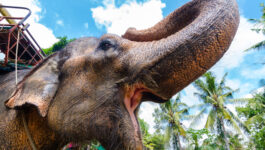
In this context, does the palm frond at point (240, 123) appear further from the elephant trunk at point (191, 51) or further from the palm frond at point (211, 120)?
the elephant trunk at point (191, 51)

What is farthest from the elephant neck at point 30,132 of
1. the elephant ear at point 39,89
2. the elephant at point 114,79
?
the elephant ear at point 39,89

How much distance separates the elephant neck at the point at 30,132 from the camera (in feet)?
4.82

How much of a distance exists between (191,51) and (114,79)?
1.65 feet

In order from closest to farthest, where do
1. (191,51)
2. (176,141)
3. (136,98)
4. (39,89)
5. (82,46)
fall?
(191,51)
(136,98)
(39,89)
(82,46)
(176,141)

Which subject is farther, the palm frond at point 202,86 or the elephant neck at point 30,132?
the palm frond at point 202,86

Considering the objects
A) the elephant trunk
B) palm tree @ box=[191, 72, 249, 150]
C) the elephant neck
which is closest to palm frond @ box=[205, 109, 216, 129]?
palm tree @ box=[191, 72, 249, 150]

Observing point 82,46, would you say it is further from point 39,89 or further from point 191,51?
point 191,51

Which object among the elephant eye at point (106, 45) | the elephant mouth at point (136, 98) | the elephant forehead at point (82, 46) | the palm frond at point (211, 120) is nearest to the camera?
the elephant mouth at point (136, 98)

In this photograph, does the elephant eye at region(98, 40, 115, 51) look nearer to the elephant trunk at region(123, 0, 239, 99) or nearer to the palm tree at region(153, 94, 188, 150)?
the elephant trunk at region(123, 0, 239, 99)

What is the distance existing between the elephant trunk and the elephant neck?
863 mm

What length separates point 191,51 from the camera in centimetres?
97

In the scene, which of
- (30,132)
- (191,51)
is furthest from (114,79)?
(30,132)

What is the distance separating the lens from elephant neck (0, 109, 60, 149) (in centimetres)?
147

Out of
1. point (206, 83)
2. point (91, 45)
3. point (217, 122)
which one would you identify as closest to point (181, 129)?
point (217, 122)
